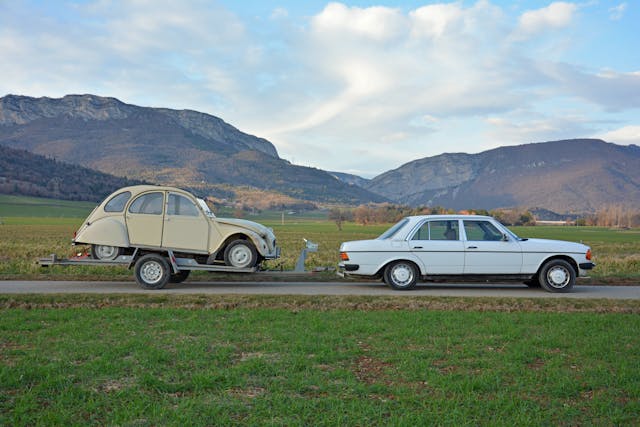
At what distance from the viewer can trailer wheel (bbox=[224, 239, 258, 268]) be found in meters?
12.6

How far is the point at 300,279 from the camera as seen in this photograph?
15.3 metres

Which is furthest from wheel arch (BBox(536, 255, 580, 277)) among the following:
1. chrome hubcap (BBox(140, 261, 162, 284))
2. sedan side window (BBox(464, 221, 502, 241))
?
chrome hubcap (BBox(140, 261, 162, 284))

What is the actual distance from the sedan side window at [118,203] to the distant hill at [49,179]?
404 feet

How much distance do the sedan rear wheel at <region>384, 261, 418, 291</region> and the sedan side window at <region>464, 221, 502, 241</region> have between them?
1456 millimetres

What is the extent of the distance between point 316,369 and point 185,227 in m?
7.45

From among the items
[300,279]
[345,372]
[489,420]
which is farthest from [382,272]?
[489,420]

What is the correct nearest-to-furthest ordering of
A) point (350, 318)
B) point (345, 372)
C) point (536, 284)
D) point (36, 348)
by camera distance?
point (345, 372)
point (36, 348)
point (350, 318)
point (536, 284)

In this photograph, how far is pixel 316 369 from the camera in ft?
19.7

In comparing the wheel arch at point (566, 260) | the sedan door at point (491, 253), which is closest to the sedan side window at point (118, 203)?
the sedan door at point (491, 253)

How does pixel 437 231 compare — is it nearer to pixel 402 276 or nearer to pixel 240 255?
pixel 402 276

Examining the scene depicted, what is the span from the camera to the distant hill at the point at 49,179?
Result: 131375mm

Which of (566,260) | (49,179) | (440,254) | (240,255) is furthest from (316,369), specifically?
(49,179)

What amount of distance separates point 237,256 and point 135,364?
655cm

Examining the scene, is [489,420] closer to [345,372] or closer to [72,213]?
[345,372]
